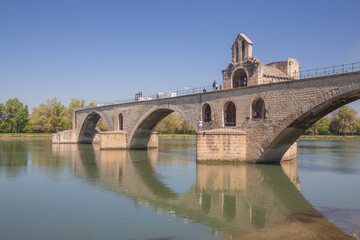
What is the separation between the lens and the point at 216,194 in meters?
15.9

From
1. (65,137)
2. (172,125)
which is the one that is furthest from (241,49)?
(172,125)

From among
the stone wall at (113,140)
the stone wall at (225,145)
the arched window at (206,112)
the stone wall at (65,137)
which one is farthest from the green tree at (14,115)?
the stone wall at (225,145)

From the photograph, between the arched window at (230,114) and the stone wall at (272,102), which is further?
the arched window at (230,114)

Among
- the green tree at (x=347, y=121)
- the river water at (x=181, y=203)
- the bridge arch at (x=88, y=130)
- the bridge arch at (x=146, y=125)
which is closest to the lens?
the river water at (x=181, y=203)

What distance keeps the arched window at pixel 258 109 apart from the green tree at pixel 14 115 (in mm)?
71973

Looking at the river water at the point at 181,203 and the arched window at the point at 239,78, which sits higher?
the arched window at the point at 239,78

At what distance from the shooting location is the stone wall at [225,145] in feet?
78.8

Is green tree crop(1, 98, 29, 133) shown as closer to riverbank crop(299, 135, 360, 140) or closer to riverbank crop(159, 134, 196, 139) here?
riverbank crop(159, 134, 196, 139)

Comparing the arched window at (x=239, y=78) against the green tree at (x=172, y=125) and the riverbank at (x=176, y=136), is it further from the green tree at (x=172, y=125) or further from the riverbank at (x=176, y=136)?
the green tree at (x=172, y=125)

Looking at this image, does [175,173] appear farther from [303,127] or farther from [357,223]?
[357,223]

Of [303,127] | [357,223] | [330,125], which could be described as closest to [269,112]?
[303,127]

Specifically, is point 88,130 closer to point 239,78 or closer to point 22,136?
point 22,136

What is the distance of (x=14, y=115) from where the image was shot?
83.1 m

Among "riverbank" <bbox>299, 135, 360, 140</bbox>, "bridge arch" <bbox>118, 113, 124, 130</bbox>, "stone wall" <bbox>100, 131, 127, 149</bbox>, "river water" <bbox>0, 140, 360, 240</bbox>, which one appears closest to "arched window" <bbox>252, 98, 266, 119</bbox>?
"river water" <bbox>0, 140, 360, 240</bbox>
